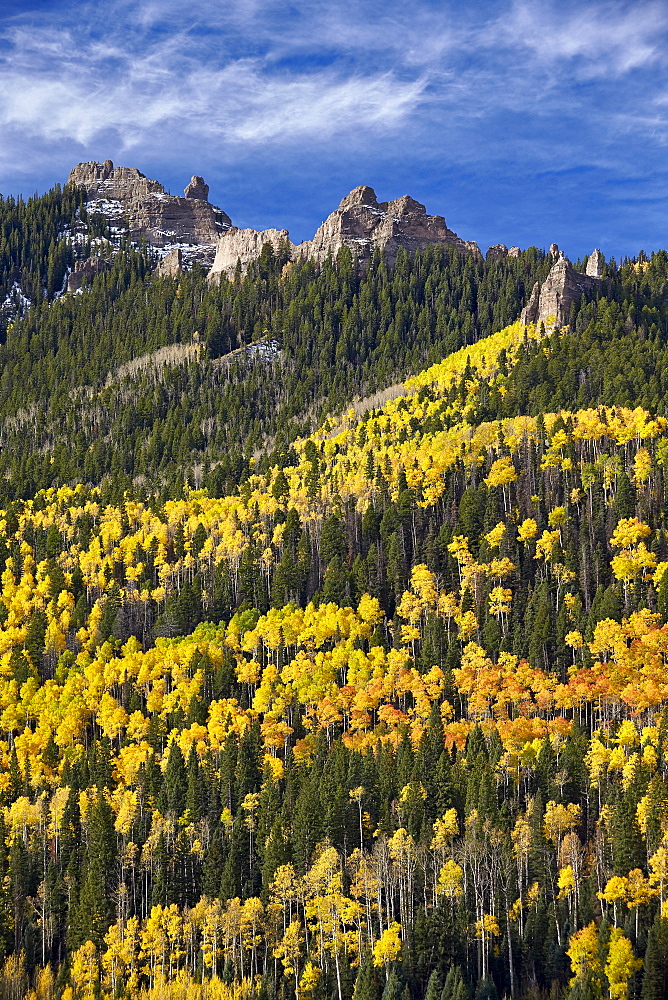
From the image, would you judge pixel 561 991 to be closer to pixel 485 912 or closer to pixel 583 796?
pixel 485 912

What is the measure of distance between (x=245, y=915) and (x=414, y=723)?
37.0m

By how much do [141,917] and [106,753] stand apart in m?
31.4

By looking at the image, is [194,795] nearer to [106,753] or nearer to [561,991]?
[106,753]

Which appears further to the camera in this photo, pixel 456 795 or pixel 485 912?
pixel 456 795

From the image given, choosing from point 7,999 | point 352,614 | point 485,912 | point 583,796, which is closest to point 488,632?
point 352,614

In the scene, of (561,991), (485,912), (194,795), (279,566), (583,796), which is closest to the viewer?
(561,991)

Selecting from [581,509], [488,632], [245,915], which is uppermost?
[581,509]

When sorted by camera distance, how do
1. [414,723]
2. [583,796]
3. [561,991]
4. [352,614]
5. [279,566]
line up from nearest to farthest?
1. [561,991]
2. [583,796]
3. [414,723]
4. [352,614]
5. [279,566]

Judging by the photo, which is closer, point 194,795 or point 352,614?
point 194,795

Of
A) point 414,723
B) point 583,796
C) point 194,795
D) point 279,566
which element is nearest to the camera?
point 583,796

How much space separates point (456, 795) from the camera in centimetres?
13175

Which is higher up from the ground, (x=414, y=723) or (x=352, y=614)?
(x=352, y=614)

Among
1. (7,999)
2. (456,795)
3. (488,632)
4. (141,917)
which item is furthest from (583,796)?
(7,999)

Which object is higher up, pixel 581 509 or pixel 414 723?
pixel 581 509
